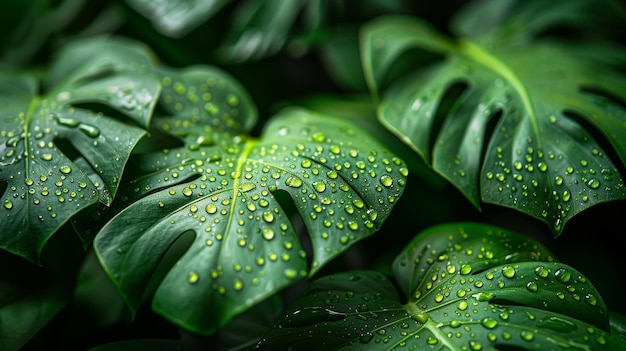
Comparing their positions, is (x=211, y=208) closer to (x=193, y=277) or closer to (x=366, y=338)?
(x=193, y=277)

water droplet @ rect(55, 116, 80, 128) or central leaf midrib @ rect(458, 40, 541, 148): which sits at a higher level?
water droplet @ rect(55, 116, 80, 128)

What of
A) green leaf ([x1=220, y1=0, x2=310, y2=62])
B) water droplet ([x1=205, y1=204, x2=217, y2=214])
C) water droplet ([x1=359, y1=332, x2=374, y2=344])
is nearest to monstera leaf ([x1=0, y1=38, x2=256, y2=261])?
water droplet ([x1=205, y1=204, x2=217, y2=214])

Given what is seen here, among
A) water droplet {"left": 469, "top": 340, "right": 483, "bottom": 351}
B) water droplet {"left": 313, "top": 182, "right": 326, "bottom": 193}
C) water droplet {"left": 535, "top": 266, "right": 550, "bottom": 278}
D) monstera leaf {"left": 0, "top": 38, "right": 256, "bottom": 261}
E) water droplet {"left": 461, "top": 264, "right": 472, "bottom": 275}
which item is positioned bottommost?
water droplet {"left": 535, "top": 266, "right": 550, "bottom": 278}

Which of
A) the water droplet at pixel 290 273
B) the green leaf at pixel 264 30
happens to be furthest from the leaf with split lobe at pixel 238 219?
the green leaf at pixel 264 30

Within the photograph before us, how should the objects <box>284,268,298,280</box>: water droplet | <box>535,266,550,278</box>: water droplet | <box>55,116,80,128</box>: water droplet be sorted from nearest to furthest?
1. <box>284,268,298,280</box>: water droplet
2. <box>535,266,550,278</box>: water droplet
3. <box>55,116,80,128</box>: water droplet

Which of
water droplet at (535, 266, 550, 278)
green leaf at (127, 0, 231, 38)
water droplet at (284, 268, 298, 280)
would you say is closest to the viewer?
water droplet at (284, 268, 298, 280)

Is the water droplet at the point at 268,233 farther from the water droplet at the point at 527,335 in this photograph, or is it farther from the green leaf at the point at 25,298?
the green leaf at the point at 25,298

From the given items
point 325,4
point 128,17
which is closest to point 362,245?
point 325,4

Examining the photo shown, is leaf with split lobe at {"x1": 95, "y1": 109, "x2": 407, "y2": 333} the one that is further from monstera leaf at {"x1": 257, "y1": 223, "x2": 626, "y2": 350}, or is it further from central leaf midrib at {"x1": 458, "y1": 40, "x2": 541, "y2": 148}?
central leaf midrib at {"x1": 458, "y1": 40, "x2": 541, "y2": 148}

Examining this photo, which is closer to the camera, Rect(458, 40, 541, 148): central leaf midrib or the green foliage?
the green foliage

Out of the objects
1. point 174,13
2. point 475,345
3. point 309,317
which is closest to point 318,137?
point 309,317
